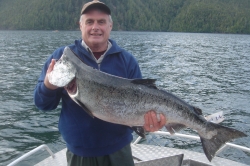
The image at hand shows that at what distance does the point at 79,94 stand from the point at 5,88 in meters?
16.4

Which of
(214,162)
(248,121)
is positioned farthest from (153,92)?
(248,121)

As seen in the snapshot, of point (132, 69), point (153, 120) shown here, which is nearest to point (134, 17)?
point (132, 69)

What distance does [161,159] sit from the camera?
18.0 feet

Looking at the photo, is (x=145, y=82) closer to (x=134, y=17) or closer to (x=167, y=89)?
(x=167, y=89)

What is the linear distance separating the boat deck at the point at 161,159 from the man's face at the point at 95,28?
2.56 metres

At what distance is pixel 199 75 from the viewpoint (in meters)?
26.4

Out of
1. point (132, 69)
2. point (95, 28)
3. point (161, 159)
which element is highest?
point (95, 28)

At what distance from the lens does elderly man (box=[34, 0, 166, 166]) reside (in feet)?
12.7

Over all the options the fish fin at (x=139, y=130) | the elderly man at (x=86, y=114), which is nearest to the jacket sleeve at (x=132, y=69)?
the elderly man at (x=86, y=114)

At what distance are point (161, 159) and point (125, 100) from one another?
2.00 metres

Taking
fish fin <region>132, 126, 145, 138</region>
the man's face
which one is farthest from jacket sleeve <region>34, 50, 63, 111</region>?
fish fin <region>132, 126, 145, 138</region>

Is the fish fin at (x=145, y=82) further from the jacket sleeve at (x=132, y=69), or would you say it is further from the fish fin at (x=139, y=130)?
the fish fin at (x=139, y=130)

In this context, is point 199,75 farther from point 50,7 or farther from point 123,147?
point 50,7

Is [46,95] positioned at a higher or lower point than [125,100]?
higher
